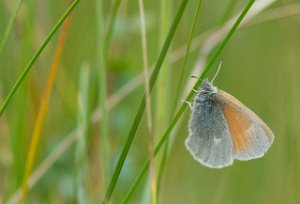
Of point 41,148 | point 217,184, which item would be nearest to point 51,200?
point 41,148

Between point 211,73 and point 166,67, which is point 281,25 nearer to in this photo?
point 211,73

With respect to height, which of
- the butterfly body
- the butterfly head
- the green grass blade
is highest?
the butterfly head

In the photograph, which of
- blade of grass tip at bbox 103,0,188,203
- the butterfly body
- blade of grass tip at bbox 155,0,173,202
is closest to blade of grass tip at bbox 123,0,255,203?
blade of grass tip at bbox 103,0,188,203

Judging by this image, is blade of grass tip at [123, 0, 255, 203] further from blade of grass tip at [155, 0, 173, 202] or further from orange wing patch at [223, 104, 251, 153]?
blade of grass tip at [155, 0, 173, 202]

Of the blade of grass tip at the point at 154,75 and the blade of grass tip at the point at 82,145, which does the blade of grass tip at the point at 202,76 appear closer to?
the blade of grass tip at the point at 154,75

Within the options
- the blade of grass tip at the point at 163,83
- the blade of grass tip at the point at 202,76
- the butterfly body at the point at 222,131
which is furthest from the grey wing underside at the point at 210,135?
the blade of grass tip at the point at 202,76
